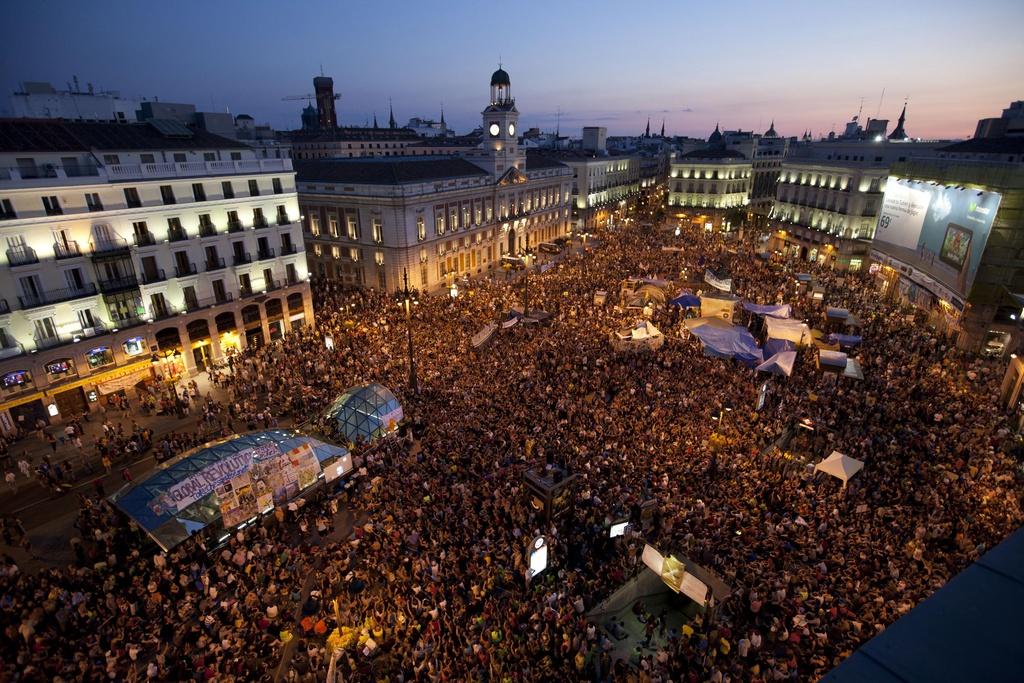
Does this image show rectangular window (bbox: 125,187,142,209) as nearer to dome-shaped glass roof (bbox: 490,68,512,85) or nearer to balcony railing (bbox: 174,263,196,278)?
balcony railing (bbox: 174,263,196,278)

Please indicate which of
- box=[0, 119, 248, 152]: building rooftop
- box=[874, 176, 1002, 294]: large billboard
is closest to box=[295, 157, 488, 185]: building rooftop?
box=[0, 119, 248, 152]: building rooftop

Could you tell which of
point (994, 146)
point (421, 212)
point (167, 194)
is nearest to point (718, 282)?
point (421, 212)

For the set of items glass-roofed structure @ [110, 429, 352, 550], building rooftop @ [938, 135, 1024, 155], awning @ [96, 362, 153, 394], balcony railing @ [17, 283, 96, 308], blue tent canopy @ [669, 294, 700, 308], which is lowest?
awning @ [96, 362, 153, 394]

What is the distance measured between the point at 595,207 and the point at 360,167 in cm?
4920

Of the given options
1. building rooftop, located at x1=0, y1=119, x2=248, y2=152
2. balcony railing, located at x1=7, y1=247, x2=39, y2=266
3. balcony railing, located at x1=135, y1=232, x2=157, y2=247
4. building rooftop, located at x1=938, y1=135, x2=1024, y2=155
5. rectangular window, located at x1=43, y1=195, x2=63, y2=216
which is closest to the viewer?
balcony railing, located at x1=7, y1=247, x2=39, y2=266

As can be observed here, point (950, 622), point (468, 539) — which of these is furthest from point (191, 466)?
point (950, 622)

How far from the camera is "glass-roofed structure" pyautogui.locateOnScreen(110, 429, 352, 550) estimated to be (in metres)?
16.3

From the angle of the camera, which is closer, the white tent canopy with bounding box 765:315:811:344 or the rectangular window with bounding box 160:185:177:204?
the rectangular window with bounding box 160:185:177:204

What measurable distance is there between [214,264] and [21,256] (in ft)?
28.6

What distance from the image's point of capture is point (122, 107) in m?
38.4

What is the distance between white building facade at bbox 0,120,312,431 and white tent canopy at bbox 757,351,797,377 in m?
30.2

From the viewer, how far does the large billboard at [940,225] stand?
29.8 metres

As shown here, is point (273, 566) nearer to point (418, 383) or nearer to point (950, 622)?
point (418, 383)

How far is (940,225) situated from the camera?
3466cm
